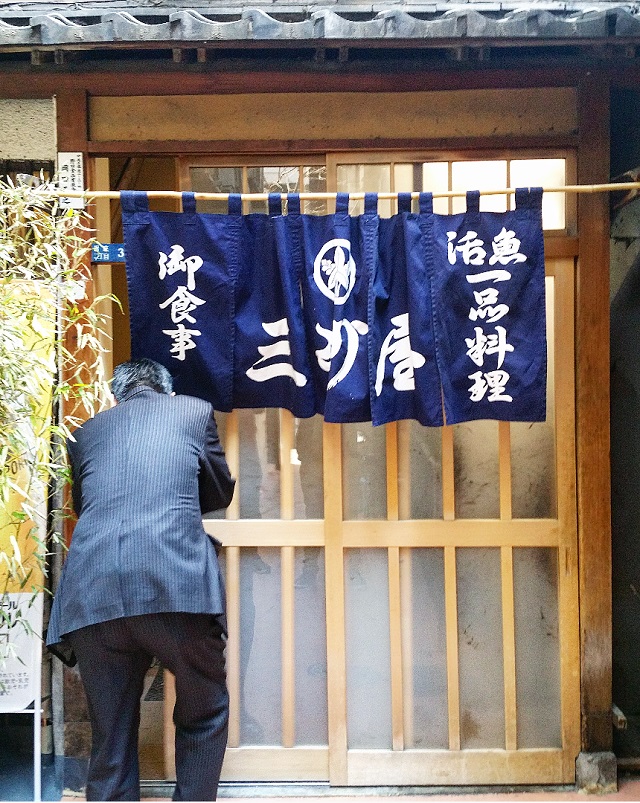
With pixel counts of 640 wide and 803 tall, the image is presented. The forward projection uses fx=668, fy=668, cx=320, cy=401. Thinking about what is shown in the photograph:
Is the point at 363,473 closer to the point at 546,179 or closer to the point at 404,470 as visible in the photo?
the point at 404,470

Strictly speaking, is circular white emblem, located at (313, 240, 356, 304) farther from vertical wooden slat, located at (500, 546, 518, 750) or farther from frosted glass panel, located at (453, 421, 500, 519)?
vertical wooden slat, located at (500, 546, 518, 750)

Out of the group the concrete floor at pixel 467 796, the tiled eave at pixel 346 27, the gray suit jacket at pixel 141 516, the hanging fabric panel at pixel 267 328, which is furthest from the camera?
the concrete floor at pixel 467 796

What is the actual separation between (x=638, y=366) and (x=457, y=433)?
60.1 inches

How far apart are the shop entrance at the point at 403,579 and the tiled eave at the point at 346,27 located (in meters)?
0.84

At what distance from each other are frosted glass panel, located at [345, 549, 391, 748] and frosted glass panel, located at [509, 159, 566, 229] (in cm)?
270

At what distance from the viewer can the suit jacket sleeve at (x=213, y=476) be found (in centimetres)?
412

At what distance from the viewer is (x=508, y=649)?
4.82m

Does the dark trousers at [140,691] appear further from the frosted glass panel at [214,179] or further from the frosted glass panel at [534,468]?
the frosted glass panel at [214,179]

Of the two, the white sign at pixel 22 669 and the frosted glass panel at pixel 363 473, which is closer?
the white sign at pixel 22 669

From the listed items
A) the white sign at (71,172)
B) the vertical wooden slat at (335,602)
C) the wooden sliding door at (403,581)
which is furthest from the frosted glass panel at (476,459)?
the white sign at (71,172)

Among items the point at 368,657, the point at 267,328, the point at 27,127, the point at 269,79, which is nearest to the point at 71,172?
the point at 27,127

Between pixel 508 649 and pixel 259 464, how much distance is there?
224cm

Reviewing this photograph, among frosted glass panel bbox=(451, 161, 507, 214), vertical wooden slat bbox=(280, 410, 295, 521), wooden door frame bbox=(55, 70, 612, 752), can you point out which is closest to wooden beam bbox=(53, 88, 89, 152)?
wooden door frame bbox=(55, 70, 612, 752)

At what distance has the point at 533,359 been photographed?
443 cm
